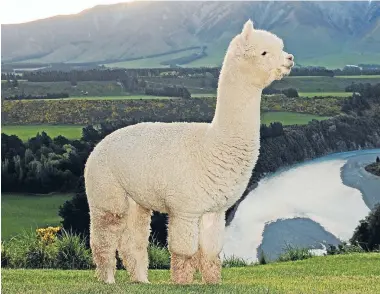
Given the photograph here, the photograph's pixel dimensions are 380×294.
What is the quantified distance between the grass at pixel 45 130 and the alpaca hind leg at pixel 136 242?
33.4 ft

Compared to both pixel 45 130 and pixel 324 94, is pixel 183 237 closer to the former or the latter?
pixel 324 94

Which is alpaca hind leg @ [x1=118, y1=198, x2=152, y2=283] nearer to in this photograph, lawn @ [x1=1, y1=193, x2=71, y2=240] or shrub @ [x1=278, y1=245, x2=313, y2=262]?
shrub @ [x1=278, y1=245, x2=313, y2=262]

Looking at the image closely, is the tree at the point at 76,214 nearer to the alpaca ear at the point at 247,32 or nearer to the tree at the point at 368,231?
the tree at the point at 368,231

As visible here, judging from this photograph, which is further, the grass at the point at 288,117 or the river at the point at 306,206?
the grass at the point at 288,117

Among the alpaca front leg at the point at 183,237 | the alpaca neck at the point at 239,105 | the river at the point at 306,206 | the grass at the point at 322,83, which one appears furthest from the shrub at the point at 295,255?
the alpaca neck at the point at 239,105

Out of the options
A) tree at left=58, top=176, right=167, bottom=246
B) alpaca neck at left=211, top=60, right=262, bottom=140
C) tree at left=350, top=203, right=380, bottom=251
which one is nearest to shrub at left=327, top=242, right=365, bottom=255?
tree at left=350, top=203, right=380, bottom=251

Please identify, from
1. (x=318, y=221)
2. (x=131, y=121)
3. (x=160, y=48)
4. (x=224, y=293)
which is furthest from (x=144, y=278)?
(x=160, y=48)

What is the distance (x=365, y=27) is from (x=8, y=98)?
9.42 metres

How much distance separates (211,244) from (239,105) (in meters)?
1.15

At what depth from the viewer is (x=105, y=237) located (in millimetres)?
5750

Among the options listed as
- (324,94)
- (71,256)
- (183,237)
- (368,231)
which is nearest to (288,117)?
(324,94)

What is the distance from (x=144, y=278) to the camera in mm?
5996

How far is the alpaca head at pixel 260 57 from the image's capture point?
4.98 metres

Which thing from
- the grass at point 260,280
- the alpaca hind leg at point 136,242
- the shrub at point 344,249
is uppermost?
the alpaca hind leg at point 136,242
